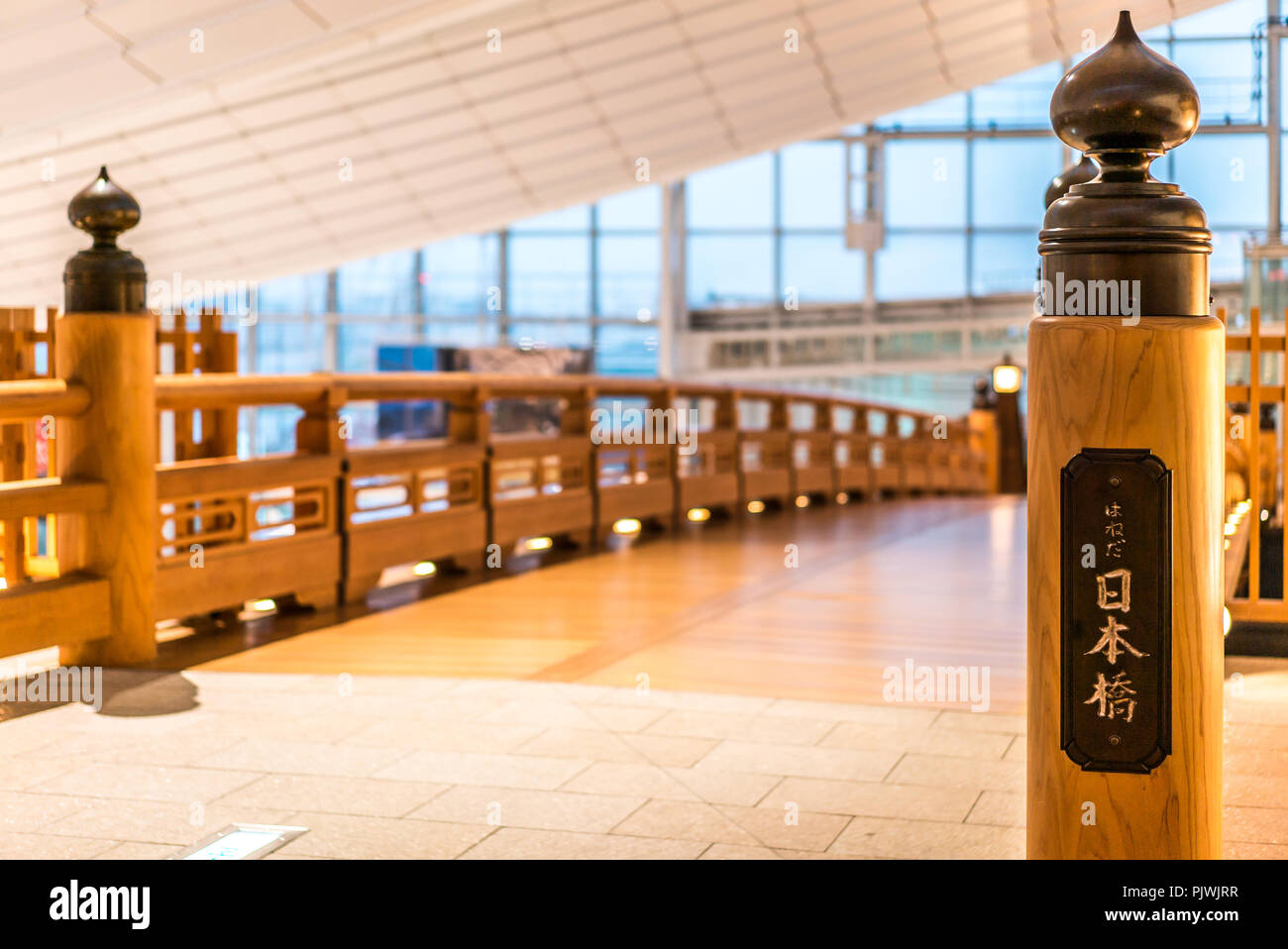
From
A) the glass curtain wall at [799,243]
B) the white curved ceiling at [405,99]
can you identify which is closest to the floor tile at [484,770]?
the white curved ceiling at [405,99]

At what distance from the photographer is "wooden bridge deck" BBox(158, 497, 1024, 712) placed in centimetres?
460

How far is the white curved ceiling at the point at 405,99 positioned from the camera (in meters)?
16.3

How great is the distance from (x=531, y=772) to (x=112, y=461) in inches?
72.6

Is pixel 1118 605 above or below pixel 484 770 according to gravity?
above

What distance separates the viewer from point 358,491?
6.90 m

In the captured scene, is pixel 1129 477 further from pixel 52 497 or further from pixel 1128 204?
pixel 52 497

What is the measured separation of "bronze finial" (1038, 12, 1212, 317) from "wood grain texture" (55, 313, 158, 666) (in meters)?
3.14

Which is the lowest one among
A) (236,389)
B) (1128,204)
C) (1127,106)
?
(236,389)

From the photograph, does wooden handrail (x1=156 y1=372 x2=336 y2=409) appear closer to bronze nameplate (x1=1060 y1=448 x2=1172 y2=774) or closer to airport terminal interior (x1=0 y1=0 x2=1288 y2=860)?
airport terminal interior (x1=0 y1=0 x2=1288 y2=860)

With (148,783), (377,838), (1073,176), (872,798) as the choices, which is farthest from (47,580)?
(1073,176)

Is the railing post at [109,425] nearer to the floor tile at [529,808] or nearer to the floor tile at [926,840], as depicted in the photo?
the floor tile at [529,808]
